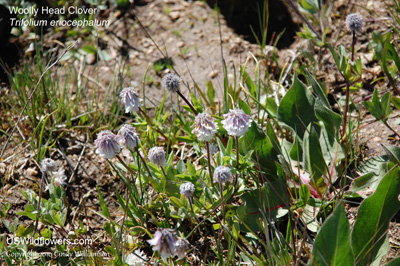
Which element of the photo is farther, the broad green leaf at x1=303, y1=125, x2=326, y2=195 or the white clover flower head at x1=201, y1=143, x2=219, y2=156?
the white clover flower head at x1=201, y1=143, x2=219, y2=156

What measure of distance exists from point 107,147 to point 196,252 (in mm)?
680

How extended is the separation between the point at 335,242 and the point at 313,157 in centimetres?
60

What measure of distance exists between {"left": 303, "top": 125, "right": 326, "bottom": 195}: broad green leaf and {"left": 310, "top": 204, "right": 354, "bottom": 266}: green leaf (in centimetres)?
56

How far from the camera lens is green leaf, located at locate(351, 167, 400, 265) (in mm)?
1512

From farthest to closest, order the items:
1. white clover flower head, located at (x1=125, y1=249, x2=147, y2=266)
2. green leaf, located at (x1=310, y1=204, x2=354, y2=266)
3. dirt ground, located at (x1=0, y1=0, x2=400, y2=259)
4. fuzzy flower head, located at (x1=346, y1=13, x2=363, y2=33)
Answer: dirt ground, located at (x1=0, y1=0, x2=400, y2=259)
fuzzy flower head, located at (x1=346, y1=13, x2=363, y2=33)
white clover flower head, located at (x1=125, y1=249, x2=147, y2=266)
green leaf, located at (x1=310, y1=204, x2=354, y2=266)

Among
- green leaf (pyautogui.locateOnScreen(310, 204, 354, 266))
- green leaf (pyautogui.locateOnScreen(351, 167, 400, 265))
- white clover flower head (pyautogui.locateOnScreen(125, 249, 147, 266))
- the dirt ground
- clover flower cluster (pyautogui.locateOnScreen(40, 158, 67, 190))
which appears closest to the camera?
green leaf (pyautogui.locateOnScreen(310, 204, 354, 266))

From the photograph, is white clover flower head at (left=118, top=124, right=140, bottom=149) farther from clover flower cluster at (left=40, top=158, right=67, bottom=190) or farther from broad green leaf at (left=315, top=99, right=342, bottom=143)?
broad green leaf at (left=315, top=99, right=342, bottom=143)

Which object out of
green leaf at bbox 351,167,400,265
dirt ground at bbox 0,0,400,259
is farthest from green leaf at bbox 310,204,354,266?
dirt ground at bbox 0,0,400,259

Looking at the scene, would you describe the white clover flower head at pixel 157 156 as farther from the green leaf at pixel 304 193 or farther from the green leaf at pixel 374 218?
the green leaf at pixel 374 218

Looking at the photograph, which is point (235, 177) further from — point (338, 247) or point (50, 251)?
point (50, 251)

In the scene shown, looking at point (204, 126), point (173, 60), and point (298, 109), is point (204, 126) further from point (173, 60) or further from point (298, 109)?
point (173, 60)

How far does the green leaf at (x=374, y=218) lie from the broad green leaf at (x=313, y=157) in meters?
0.35

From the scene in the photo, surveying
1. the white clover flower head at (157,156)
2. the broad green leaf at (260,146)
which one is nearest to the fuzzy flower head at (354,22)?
the broad green leaf at (260,146)

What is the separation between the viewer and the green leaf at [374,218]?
1512 millimetres
